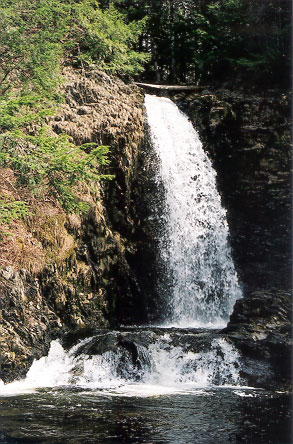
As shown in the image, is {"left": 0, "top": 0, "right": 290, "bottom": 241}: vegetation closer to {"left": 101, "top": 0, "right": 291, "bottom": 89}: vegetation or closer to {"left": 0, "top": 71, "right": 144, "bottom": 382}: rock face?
{"left": 101, "top": 0, "right": 291, "bottom": 89}: vegetation

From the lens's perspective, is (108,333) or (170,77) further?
(170,77)

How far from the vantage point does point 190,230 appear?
16.2 m

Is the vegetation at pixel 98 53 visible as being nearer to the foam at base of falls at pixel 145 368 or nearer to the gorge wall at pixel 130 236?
the gorge wall at pixel 130 236

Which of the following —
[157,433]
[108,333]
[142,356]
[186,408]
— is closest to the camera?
[157,433]

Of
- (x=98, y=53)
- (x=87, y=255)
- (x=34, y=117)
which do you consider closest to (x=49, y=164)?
(x=34, y=117)

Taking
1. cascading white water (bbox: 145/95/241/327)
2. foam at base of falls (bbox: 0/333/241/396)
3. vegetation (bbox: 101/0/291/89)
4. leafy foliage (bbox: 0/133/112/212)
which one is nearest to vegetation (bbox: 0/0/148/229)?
leafy foliage (bbox: 0/133/112/212)

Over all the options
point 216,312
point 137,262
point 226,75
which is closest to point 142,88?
point 226,75

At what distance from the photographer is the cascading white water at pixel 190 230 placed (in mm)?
15602

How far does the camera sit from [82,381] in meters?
9.88

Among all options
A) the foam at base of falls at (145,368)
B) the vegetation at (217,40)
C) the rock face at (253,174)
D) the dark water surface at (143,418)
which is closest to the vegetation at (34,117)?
the dark water surface at (143,418)

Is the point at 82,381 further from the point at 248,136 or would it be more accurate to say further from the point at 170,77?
the point at 170,77

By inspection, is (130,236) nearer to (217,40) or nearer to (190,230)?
(190,230)

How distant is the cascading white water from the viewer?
15602mm

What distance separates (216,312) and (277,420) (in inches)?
331
